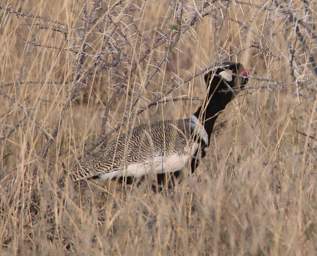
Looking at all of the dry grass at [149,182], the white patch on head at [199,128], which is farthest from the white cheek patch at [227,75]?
the white patch on head at [199,128]

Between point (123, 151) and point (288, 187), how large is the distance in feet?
3.46

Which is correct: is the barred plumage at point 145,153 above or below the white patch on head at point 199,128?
below

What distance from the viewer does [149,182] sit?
3637 millimetres

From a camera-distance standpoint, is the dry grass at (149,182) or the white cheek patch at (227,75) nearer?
the dry grass at (149,182)

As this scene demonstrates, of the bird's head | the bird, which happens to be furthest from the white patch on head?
the bird's head

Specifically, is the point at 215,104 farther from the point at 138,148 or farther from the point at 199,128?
the point at 138,148

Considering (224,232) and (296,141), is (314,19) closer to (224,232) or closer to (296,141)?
(296,141)

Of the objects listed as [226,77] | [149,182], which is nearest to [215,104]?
[226,77]

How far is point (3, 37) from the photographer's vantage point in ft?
14.7

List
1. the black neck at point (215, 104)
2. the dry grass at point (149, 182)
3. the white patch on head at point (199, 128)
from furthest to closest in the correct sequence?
the black neck at point (215, 104)
the white patch on head at point (199, 128)
the dry grass at point (149, 182)

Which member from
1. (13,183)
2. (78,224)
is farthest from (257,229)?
(13,183)

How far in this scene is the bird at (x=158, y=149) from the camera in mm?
4023

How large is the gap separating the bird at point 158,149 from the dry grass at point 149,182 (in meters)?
0.06

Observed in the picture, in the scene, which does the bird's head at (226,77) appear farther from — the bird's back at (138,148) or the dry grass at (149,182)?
the bird's back at (138,148)
